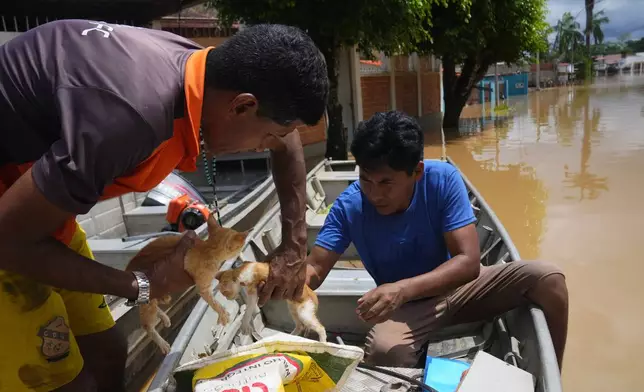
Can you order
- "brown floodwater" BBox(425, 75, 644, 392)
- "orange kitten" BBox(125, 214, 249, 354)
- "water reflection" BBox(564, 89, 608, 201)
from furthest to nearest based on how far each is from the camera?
"water reflection" BBox(564, 89, 608, 201), "brown floodwater" BBox(425, 75, 644, 392), "orange kitten" BBox(125, 214, 249, 354)

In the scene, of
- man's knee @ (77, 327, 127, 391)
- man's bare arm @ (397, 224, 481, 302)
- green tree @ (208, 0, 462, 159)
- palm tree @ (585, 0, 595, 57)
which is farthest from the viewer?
palm tree @ (585, 0, 595, 57)

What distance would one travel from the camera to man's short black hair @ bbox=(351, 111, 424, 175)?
85.2 inches

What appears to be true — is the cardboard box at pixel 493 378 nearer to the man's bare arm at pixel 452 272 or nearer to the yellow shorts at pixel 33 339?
the man's bare arm at pixel 452 272

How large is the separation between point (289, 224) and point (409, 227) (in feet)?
2.43

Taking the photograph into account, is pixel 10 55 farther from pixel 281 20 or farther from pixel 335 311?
pixel 281 20

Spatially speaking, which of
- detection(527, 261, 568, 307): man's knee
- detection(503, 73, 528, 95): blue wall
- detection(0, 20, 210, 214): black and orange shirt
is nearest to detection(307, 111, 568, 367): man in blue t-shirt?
detection(527, 261, 568, 307): man's knee

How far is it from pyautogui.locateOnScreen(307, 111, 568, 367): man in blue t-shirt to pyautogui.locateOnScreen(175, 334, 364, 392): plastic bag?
45 cm

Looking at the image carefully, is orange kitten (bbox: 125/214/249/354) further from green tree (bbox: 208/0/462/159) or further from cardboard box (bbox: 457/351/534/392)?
green tree (bbox: 208/0/462/159)

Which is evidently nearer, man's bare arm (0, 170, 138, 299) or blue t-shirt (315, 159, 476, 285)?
man's bare arm (0, 170, 138, 299)

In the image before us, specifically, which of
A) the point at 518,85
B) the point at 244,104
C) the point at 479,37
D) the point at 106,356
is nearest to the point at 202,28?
the point at 479,37

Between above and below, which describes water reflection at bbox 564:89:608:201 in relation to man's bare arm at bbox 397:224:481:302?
below

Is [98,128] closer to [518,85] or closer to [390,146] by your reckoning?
[390,146]

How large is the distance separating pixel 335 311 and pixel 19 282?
163 centimetres

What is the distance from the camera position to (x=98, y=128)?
986 mm
